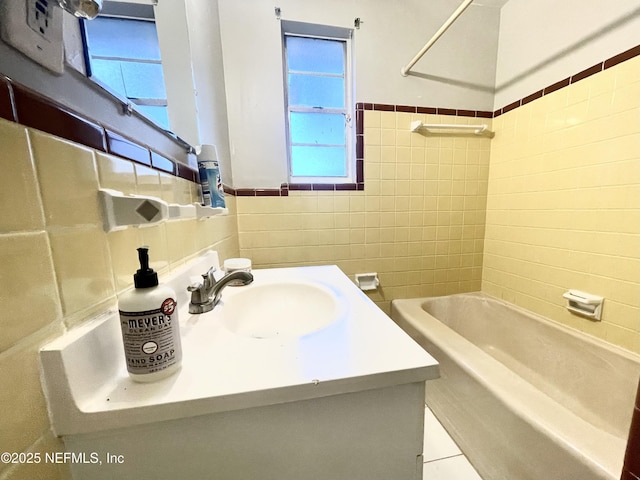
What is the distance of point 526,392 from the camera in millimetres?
784

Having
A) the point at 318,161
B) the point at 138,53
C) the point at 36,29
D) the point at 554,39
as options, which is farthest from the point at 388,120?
the point at 36,29

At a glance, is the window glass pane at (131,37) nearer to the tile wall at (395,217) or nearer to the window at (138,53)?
the window at (138,53)

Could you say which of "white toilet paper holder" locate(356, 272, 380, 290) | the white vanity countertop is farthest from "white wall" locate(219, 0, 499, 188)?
the white vanity countertop

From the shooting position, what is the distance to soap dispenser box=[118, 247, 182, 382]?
11.9 inches

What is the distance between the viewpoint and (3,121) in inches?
8.8

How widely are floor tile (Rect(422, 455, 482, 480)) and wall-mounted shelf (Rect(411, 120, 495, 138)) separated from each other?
5.38ft

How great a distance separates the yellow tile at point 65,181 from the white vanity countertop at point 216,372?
0.14 metres

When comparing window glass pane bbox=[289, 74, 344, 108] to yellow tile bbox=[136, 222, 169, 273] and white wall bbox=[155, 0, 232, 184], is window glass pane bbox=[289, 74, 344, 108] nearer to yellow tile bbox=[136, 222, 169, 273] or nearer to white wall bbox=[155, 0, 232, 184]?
white wall bbox=[155, 0, 232, 184]

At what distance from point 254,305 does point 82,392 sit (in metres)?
0.49

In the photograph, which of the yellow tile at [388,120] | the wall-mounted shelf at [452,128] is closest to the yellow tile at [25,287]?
the yellow tile at [388,120]

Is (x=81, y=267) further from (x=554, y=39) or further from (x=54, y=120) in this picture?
(x=554, y=39)

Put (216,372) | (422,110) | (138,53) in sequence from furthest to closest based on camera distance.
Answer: (422,110), (138,53), (216,372)

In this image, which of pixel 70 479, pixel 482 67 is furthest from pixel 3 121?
pixel 482 67

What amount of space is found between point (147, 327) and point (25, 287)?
120mm
